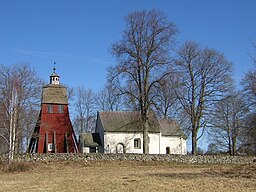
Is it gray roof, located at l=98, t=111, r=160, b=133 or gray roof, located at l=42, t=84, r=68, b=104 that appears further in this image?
gray roof, located at l=98, t=111, r=160, b=133

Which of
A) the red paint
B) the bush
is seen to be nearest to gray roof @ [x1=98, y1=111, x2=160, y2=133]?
the red paint

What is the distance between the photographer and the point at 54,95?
52469 mm

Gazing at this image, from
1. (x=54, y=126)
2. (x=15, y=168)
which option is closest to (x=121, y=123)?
(x=54, y=126)

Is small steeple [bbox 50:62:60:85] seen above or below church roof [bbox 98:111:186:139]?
above

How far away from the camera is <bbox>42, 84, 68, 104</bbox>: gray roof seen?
171 ft

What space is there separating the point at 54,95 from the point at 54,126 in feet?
13.6

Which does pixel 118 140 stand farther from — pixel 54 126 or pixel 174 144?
pixel 54 126

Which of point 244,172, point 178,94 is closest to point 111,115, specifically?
point 178,94

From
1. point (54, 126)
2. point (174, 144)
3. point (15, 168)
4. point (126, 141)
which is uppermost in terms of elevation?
point (54, 126)

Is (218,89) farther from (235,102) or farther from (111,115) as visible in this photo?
(111,115)

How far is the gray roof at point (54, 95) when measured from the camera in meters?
52.2

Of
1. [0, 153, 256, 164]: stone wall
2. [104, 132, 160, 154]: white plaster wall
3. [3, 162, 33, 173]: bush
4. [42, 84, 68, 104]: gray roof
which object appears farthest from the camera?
[104, 132, 160, 154]: white plaster wall

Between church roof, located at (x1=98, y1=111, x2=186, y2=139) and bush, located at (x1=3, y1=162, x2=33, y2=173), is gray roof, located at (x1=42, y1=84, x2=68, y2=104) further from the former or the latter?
bush, located at (x1=3, y1=162, x2=33, y2=173)

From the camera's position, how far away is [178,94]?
47812mm
